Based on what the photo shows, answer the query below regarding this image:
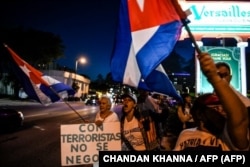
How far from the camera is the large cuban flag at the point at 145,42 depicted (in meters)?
3.86

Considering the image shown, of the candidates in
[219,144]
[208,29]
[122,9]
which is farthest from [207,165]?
[208,29]

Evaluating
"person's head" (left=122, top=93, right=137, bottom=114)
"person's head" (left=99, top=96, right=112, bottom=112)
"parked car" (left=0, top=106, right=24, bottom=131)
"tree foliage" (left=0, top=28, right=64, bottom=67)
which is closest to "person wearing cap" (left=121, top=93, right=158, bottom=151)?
"person's head" (left=122, top=93, right=137, bottom=114)

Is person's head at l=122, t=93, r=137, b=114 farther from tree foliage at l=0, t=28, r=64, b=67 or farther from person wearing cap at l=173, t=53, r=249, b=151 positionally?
tree foliage at l=0, t=28, r=64, b=67

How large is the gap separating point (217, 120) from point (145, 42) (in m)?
1.49

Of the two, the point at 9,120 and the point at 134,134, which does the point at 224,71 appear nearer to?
the point at 134,134

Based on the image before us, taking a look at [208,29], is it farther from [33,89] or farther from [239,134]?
[239,134]

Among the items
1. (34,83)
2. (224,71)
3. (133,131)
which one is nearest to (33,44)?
(34,83)

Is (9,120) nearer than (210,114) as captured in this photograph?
No

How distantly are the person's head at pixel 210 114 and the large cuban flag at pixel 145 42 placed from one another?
1.02 meters

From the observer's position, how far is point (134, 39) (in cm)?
411

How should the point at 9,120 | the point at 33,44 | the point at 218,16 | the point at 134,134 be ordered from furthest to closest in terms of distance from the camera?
the point at 33,44
the point at 218,16
the point at 9,120
the point at 134,134

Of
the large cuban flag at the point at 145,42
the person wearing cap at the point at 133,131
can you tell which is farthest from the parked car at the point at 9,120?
the large cuban flag at the point at 145,42

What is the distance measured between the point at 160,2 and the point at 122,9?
742mm

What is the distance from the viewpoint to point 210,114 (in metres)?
2.82
